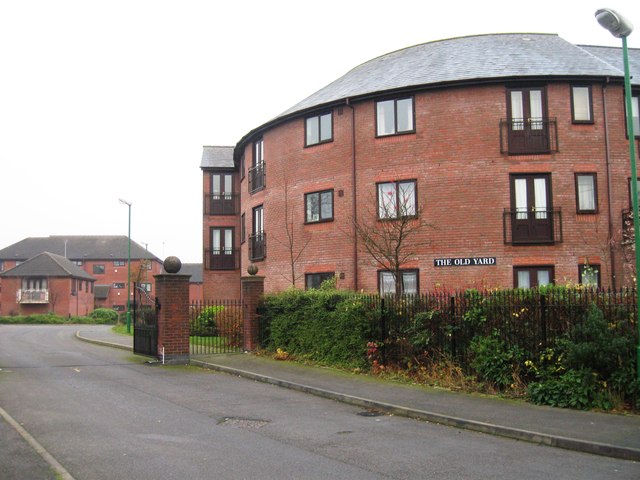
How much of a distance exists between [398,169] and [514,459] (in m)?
16.7

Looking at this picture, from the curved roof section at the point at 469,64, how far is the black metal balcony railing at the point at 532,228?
4813 millimetres

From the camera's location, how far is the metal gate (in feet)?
56.3

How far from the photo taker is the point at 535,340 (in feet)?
36.6

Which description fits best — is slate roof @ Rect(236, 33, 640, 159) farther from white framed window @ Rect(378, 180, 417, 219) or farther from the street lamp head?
the street lamp head

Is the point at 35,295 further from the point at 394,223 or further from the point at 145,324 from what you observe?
the point at 394,223

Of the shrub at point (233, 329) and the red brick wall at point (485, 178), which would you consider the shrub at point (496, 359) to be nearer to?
the shrub at point (233, 329)

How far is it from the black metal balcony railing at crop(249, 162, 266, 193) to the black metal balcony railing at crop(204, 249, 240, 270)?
6.99 metres

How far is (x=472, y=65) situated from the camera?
2358cm

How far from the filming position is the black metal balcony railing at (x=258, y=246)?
27888 millimetres

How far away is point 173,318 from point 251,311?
2522mm

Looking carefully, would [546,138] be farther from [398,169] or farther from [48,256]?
[48,256]

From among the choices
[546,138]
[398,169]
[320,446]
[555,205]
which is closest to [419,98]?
[398,169]

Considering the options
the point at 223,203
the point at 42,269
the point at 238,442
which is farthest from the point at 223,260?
the point at 42,269

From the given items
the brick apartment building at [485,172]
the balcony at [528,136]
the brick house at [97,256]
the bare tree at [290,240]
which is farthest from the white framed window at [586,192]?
the brick house at [97,256]
